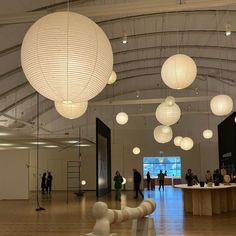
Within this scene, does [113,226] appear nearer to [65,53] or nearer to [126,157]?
[65,53]

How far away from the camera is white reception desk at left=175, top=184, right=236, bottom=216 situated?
10203 mm

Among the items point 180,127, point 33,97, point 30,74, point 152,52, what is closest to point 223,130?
point 152,52

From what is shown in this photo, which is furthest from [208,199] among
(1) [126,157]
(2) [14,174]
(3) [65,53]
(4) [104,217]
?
(1) [126,157]

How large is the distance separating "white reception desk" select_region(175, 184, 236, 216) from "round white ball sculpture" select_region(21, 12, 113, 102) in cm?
729

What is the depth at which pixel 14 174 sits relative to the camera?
18.6 meters

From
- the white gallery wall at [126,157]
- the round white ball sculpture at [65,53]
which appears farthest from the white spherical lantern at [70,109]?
the white gallery wall at [126,157]

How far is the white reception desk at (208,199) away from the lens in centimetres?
1020

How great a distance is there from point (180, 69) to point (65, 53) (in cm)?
320

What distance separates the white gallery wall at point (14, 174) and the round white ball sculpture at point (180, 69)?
13481 mm

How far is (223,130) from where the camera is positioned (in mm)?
18500

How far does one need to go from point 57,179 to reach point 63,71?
2499cm

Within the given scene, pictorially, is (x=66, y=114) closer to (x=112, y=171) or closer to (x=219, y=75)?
(x=219, y=75)

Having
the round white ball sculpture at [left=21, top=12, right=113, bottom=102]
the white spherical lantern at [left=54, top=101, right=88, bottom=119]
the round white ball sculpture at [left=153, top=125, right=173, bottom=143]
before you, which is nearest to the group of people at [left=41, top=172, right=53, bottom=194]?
the round white ball sculpture at [left=153, top=125, right=173, bottom=143]

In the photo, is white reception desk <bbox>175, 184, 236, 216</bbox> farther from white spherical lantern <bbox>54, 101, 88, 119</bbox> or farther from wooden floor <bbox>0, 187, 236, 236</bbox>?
white spherical lantern <bbox>54, 101, 88, 119</bbox>
